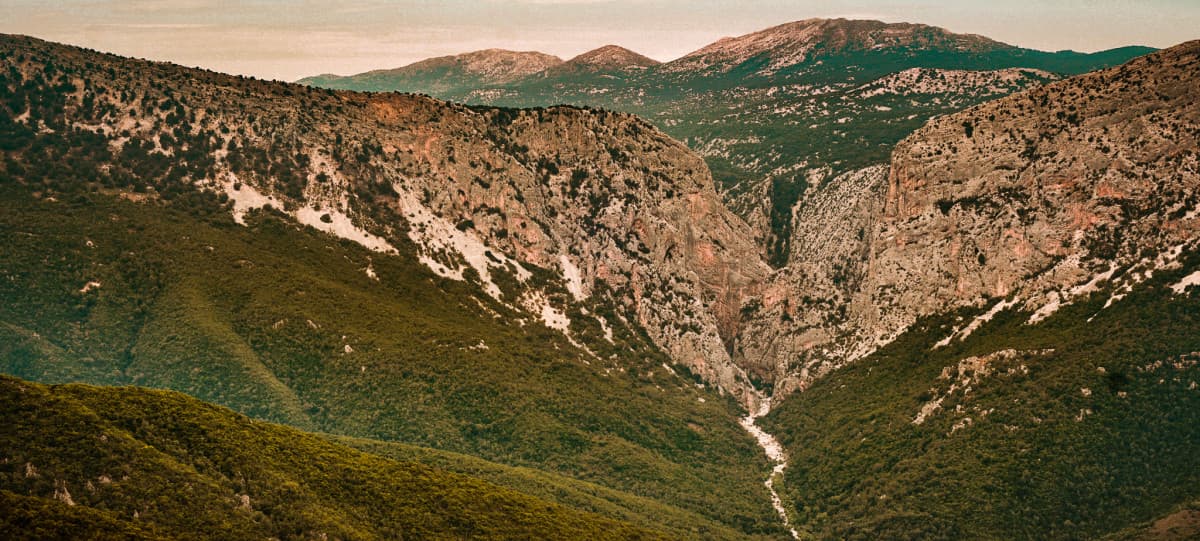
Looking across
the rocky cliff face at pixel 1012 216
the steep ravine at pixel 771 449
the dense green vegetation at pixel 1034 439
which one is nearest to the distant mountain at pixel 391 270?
the steep ravine at pixel 771 449

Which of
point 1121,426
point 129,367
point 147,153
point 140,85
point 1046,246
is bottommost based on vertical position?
point 1121,426

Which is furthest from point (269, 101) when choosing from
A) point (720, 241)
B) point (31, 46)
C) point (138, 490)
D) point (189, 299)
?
point (138, 490)

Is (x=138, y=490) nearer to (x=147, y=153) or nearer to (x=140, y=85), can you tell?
(x=147, y=153)

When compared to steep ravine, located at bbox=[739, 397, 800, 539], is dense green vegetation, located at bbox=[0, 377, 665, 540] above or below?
above

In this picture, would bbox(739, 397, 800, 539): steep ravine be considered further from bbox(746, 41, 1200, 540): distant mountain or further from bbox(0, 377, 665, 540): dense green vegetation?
bbox(0, 377, 665, 540): dense green vegetation

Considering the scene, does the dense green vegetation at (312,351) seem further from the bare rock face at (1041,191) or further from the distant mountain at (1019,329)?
the bare rock face at (1041,191)

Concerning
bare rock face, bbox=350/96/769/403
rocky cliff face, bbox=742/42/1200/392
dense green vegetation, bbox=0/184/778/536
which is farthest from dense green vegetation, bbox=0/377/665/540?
bare rock face, bbox=350/96/769/403

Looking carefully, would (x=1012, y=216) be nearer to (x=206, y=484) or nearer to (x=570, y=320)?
(x=570, y=320)
